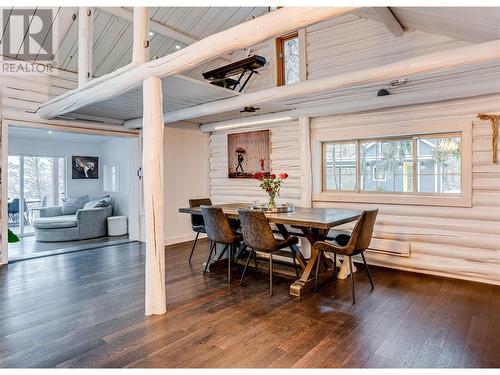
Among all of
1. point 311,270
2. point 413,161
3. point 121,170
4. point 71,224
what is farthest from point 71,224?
point 413,161

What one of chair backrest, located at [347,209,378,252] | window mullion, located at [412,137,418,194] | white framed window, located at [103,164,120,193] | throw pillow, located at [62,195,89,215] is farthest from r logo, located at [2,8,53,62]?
window mullion, located at [412,137,418,194]

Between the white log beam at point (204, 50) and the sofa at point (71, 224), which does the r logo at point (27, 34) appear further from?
the sofa at point (71, 224)

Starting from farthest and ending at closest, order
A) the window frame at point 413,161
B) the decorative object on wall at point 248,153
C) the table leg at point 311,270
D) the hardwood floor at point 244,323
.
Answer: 1. the decorative object on wall at point 248,153
2. the window frame at point 413,161
3. the table leg at point 311,270
4. the hardwood floor at point 244,323

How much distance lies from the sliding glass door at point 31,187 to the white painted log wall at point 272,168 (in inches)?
179

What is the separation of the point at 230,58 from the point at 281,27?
192 inches

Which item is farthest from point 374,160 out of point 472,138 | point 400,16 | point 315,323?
point 315,323

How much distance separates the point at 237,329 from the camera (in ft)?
8.97

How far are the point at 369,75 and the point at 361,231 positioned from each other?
1.60 meters

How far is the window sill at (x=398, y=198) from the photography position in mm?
4020

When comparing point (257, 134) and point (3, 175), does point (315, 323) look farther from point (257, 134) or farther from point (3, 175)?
point (3, 175)

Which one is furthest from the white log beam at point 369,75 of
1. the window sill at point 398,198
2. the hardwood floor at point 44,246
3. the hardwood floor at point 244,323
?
the hardwood floor at point 44,246

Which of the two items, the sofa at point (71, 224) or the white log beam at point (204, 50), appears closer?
the white log beam at point (204, 50)

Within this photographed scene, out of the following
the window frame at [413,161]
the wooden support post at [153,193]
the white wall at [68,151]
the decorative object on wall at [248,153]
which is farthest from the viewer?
the white wall at [68,151]

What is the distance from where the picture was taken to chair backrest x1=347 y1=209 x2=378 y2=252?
131 inches
